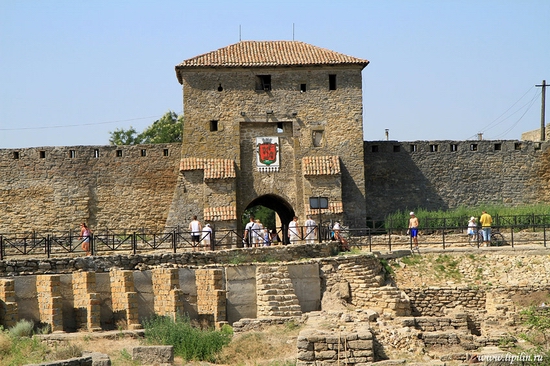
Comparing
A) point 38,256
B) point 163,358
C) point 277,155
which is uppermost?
point 277,155

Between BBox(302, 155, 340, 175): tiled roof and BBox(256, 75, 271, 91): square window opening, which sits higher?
BBox(256, 75, 271, 91): square window opening

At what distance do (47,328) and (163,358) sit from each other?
14.8ft

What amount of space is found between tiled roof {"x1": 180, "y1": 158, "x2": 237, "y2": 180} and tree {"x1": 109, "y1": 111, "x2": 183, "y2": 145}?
22.2m

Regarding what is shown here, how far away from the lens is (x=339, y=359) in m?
20.0

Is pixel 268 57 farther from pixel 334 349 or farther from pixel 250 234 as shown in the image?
pixel 334 349

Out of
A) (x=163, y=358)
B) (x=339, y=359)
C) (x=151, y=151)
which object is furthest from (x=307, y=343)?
(x=151, y=151)

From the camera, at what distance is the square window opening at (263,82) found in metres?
36.6

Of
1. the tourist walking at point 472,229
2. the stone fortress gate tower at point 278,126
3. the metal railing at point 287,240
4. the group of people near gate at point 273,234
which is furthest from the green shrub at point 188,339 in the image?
the stone fortress gate tower at point 278,126

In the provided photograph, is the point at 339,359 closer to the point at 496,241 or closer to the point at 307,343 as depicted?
the point at 307,343

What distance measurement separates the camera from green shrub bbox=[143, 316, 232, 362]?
22.5 m

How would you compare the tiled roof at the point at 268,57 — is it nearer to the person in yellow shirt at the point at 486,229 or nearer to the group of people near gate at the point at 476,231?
the group of people near gate at the point at 476,231

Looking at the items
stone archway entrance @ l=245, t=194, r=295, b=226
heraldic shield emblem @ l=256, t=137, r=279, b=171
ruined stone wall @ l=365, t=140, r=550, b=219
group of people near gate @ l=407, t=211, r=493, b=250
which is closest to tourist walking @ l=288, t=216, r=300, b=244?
group of people near gate @ l=407, t=211, r=493, b=250

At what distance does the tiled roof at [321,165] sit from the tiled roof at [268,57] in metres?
3.20

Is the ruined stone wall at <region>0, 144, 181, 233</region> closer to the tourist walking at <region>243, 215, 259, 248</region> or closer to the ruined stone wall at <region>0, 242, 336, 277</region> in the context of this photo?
the tourist walking at <region>243, 215, 259, 248</region>
